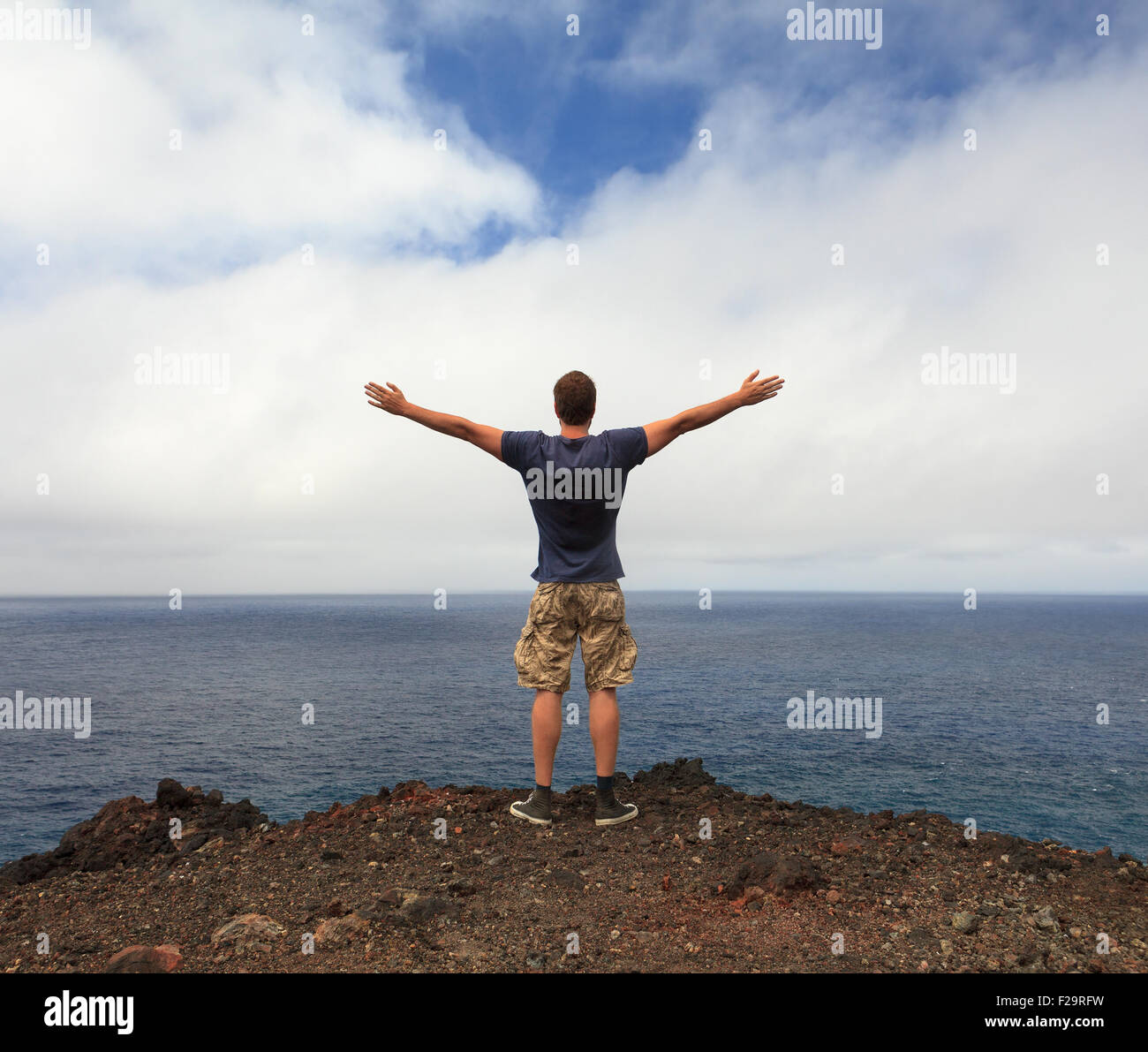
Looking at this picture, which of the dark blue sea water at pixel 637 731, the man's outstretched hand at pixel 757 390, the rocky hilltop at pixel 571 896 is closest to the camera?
the rocky hilltop at pixel 571 896

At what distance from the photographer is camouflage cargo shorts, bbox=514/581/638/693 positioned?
6.27 metres

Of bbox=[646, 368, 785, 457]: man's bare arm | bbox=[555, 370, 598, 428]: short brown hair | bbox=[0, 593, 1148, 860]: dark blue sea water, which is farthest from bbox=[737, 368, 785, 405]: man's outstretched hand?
bbox=[0, 593, 1148, 860]: dark blue sea water

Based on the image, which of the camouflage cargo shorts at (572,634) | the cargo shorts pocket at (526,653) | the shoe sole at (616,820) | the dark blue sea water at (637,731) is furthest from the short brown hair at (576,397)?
the dark blue sea water at (637,731)

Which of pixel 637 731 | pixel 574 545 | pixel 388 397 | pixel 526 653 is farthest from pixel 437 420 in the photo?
pixel 637 731

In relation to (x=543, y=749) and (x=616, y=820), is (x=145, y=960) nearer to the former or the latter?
(x=543, y=749)

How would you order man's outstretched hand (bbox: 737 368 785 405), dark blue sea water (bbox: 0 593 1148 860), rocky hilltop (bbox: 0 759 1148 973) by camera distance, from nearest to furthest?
rocky hilltop (bbox: 0 759 1148 973) → man's outstretched hand (bbox: 737 368 785 405) → dark blue sea water (bbox: 0 593 1148 860)

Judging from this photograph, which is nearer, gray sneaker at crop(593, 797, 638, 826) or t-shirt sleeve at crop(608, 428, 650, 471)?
t-shirt sleeve at crop(608, 428, 650, 471)

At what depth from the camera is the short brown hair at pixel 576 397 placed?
6.24 m

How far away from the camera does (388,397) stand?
594 centimetres

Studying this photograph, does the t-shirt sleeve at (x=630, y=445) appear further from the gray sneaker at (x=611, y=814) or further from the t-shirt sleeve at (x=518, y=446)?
the gray sneaker at (x=611, y=814)

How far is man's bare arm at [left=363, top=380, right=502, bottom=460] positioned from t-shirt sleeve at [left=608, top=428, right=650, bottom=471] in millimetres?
1046

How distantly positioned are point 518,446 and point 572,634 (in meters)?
1.82

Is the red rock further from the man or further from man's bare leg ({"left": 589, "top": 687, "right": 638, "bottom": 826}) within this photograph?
man's bare leg ({"left": 589, "top": 687, "right": 638, "bottom": 826})

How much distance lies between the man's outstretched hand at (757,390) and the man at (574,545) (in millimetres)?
17
